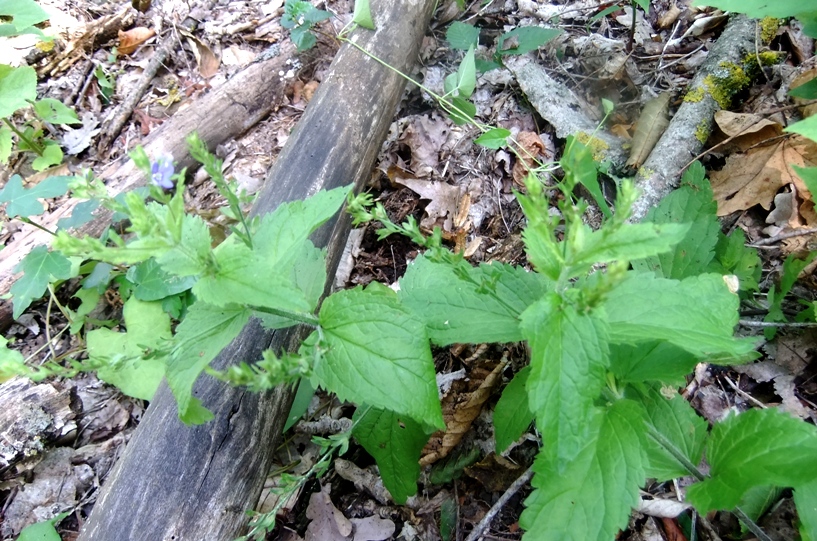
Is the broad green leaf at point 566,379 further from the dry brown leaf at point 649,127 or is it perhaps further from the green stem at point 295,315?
the dry brown leaf at point 649,127

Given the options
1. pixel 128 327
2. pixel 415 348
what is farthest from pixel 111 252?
pixel 128 327

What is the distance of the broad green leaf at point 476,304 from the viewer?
179cm

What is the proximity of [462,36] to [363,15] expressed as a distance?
77cm

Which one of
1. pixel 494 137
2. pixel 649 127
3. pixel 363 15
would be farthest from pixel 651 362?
pixel 363 15

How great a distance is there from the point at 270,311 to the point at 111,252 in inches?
21.0

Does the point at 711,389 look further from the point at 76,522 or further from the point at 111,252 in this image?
the point at 76,522

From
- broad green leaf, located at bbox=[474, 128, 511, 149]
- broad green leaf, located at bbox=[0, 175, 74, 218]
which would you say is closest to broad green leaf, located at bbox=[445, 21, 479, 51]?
broad green leaf, located at bbox=[474, 128, 511, 149]

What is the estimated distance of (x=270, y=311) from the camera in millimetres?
1782

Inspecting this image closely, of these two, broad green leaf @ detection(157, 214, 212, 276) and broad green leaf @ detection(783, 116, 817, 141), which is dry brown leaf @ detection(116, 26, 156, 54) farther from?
broad green leaf @ detection(783, 116, 817, 141)

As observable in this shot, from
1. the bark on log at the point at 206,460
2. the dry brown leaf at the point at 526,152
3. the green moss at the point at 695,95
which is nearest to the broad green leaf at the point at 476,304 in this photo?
the bark on log at the point at 206,460

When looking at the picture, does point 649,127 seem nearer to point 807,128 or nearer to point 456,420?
point 807,128

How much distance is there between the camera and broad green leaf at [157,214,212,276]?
5.19 feet

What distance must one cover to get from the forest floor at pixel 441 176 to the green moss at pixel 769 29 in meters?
0.01

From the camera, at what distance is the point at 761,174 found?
2.81 m
